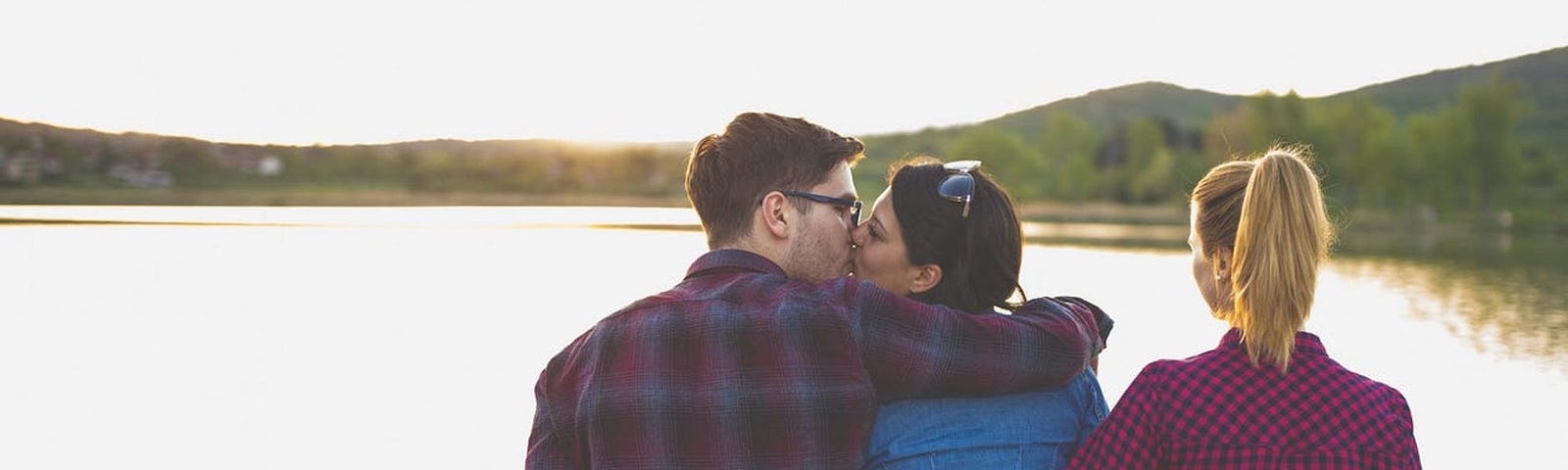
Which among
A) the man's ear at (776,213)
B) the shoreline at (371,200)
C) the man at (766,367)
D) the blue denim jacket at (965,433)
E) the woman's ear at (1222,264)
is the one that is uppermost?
the man's ear at (776,213)

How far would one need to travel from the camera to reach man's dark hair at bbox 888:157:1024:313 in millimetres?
2418

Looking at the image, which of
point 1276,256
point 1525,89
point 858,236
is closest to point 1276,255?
point 1276,256

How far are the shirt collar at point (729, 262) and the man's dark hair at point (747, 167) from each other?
0.22ft

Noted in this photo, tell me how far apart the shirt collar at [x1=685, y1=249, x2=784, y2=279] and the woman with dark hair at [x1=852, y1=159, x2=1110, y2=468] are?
12.2 inches

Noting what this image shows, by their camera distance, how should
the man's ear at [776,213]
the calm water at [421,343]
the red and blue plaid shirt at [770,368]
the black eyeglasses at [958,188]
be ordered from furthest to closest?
the calm water at [421,343] < the black eyeglasses at [958,188] < the man's ear at [776,213] < the red and blue plaid shirt at [770,368]

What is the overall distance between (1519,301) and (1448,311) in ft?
6.88

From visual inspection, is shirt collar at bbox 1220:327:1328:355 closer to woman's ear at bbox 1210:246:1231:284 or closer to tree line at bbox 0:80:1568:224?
woman's ear at bbox 1210:246:1231:284

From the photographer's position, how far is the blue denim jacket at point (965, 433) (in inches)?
84.7

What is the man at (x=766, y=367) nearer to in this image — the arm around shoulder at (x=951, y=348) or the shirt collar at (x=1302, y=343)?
the arm around shoulder at (x=951, y=348)

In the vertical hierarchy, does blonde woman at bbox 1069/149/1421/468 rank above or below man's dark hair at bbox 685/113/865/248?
below

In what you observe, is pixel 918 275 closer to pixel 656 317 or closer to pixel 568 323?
pixel 656 317

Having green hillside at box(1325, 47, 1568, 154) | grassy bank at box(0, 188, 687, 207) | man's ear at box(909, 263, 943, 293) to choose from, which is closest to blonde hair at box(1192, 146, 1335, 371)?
man's ear at box(909, 263, 943, 293)

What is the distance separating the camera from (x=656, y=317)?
2074 millimetres

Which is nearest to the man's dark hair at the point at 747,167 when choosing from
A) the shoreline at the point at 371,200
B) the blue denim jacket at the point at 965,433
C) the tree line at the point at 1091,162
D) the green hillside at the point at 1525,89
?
the blue denim jacket at the point at 965,433
